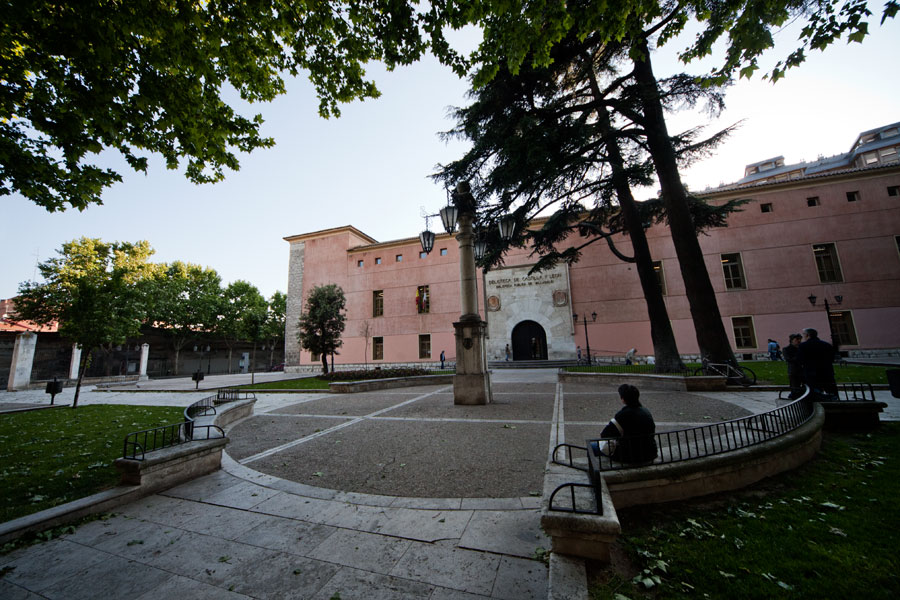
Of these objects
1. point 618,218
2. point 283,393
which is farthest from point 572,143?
point 283,393

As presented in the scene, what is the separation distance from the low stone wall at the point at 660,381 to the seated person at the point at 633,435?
844 centimetres

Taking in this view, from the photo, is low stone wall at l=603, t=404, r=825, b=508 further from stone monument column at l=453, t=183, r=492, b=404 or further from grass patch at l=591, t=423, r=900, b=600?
stone monument column at l=453, t=183, r=492, b=404

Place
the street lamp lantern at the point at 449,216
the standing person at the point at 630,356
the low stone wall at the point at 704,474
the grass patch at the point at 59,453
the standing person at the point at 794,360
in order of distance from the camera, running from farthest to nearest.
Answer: the standing person at the point at 630,356, the street lamp lantern at the point at 449,216, the standing person at the point at 794,360, the grass patch at the point at 59,453, the low stone wall at the point at 704,474

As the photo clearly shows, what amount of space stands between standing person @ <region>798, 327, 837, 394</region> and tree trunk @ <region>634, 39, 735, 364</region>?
4010 millimetres

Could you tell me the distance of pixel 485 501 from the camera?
352 cm

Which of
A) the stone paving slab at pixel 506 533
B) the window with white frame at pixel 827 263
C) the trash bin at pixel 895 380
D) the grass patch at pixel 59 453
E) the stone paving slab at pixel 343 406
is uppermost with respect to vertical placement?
the window with white frame at pixel 827 263

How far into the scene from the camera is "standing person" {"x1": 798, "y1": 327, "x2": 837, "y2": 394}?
20.9 feet

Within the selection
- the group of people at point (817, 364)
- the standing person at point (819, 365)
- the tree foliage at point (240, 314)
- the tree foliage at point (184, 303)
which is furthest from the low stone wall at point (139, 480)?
the tree foliage at point (240, 314)

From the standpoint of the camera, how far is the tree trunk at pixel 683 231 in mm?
10625

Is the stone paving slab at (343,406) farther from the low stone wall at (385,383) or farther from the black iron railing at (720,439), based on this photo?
the black iron railing at (720,439)

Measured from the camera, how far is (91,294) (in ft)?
42.9

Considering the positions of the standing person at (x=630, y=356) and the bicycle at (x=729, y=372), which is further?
the standing person at (x=630, y=356)

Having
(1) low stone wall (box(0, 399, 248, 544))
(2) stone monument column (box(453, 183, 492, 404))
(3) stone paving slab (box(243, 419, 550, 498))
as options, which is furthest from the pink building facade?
(1) low stone wall (box(0, 399, 248, 544))

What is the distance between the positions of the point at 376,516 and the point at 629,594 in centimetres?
228
